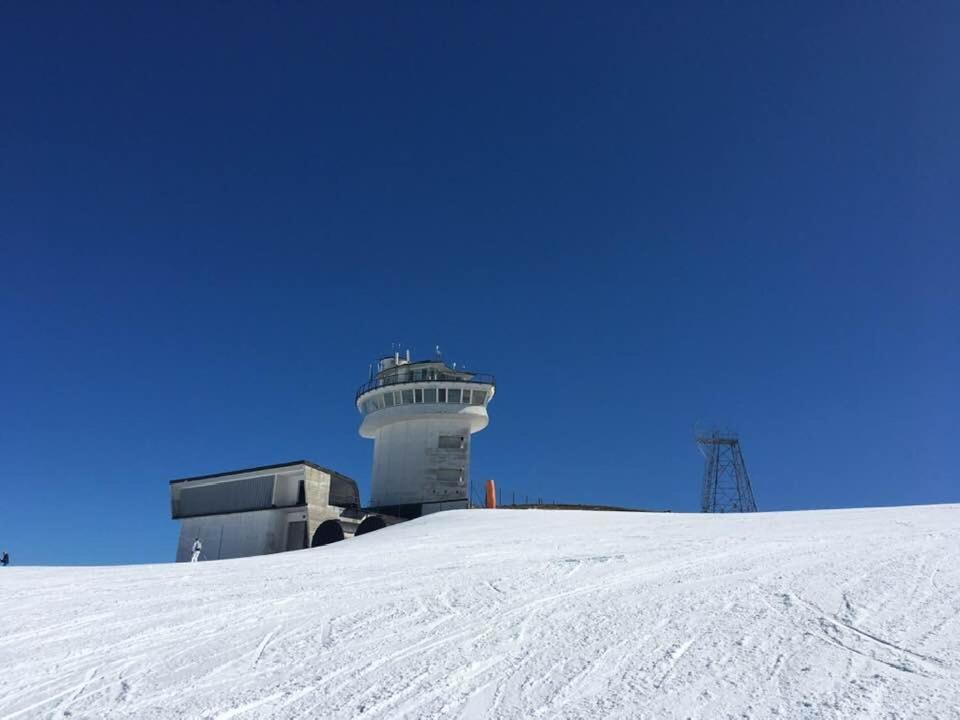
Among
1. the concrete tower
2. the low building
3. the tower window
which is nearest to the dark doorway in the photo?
the low building

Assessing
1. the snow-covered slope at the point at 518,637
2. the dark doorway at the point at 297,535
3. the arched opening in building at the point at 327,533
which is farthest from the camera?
the dark doorway at the point at 297,535

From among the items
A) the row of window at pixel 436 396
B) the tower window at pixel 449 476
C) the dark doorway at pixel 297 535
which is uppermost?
the row of window at pixel 436 396

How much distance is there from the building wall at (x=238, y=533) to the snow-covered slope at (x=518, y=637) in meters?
20.6

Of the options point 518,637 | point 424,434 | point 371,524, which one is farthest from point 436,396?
point 518,637

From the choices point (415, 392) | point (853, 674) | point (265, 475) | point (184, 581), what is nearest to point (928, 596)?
point (853, 674)

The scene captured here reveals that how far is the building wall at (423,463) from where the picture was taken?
3891 centimetres

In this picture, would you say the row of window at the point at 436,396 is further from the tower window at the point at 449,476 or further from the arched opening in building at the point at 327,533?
the arched opening in building at the point at 327,533

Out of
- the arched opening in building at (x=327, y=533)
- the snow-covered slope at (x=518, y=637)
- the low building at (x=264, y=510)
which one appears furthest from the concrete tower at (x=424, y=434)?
the snow-covered slope at (x=518, y=637)

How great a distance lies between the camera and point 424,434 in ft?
133

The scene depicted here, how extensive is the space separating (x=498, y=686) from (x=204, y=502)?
112 ft

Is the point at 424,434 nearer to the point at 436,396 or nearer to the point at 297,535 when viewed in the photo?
the point at 436,396

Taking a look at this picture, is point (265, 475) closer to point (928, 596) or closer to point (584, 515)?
point (584, 515)

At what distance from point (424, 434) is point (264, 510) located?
11153 millimetres

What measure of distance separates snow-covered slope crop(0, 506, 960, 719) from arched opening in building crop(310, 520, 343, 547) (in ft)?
64.4
